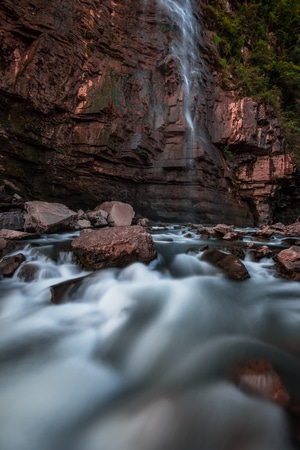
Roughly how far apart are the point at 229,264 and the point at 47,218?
4.49m

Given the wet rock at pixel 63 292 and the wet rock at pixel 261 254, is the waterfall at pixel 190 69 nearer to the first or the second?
the wet rock at pixel 261 254

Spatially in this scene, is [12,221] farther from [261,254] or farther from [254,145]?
[254,145]

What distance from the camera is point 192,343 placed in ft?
7.48

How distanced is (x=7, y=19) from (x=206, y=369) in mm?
Result: 10118

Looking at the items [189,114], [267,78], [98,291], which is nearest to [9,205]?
[98,291]

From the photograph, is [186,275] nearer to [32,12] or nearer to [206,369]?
[206,369]

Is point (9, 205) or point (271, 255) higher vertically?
point (9, 205)

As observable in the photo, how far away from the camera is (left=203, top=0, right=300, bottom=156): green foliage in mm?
12375

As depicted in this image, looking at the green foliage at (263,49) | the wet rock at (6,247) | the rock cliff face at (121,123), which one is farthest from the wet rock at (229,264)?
the green foliage at (263,49)

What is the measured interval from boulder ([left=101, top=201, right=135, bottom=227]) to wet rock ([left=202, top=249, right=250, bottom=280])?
430 cm

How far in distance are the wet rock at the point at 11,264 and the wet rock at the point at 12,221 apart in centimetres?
199

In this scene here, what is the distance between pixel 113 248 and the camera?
3.80 metres

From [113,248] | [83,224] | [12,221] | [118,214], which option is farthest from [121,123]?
[113,248]

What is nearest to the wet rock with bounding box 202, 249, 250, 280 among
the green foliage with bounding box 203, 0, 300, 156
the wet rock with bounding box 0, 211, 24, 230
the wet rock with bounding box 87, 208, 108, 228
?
the wet rock with bounding box 87, 208, 108, 228
